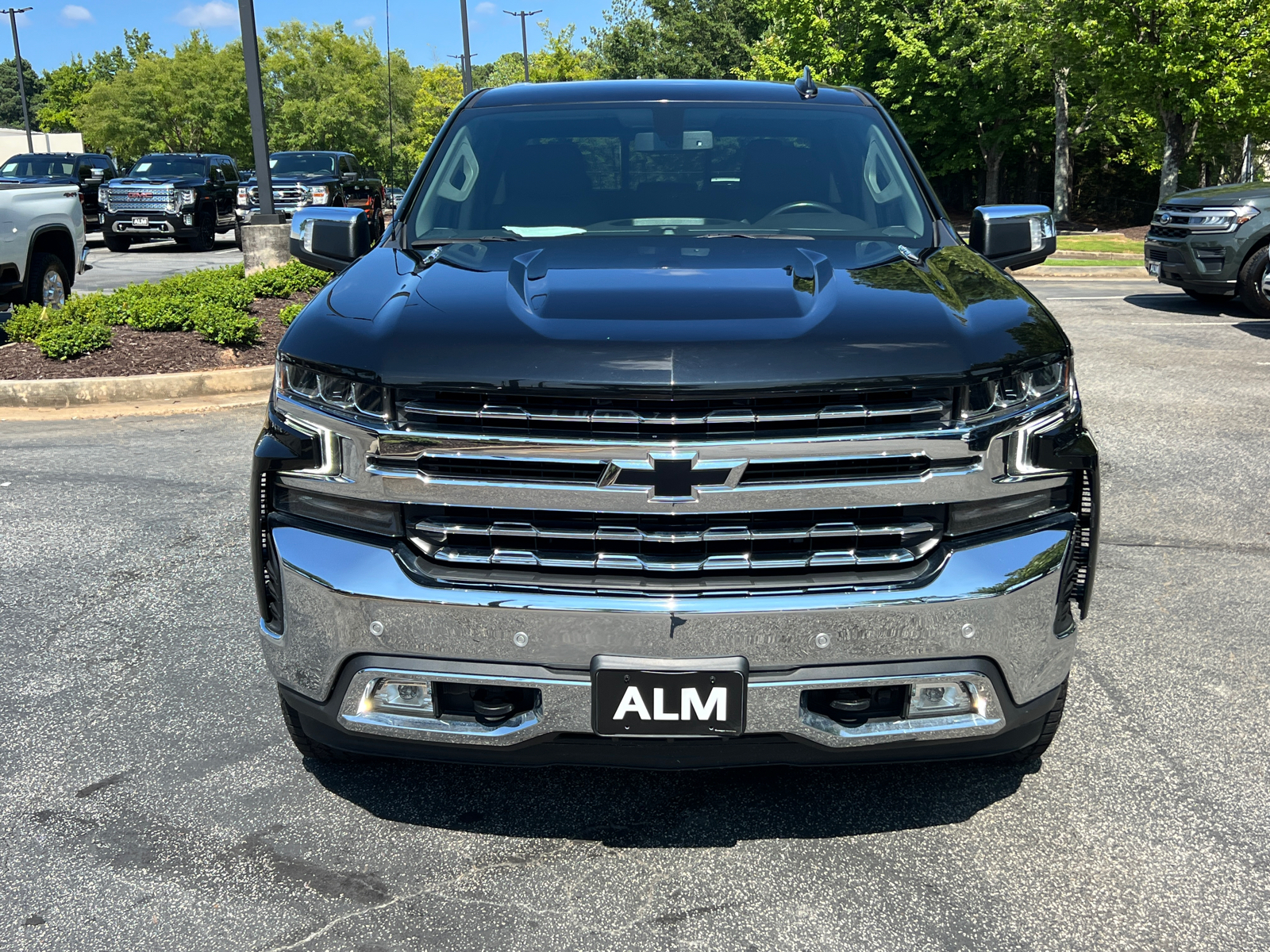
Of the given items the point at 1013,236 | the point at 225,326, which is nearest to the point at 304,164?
the point at 225,326

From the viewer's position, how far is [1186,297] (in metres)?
15.1

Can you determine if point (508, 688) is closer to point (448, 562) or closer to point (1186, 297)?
point (448, 562)

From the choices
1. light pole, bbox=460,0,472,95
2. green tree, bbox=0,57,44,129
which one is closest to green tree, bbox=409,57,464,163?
light pole, bbox=460,0,472,95

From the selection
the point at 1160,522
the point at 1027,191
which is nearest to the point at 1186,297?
the point at 1160,522

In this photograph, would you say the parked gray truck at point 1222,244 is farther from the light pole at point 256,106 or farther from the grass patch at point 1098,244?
the grass patch at point 1098,244

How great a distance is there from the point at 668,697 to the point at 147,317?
8.60 metres

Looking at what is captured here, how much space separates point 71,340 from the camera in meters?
9.15

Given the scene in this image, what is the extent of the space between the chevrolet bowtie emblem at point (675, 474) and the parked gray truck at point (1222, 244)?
12.0m

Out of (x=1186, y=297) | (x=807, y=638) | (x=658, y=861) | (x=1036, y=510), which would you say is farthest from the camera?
(x=1186, y=297)

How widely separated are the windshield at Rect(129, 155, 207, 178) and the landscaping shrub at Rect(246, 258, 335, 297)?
13200 mm

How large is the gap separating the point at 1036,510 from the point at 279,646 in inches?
70.2

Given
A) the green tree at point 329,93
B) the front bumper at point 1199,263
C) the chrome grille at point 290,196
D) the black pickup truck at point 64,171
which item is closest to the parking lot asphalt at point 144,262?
the black pickup truck at point 64,171

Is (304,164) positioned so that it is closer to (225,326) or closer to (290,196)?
(290,196)

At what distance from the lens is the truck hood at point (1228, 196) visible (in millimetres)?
12602
